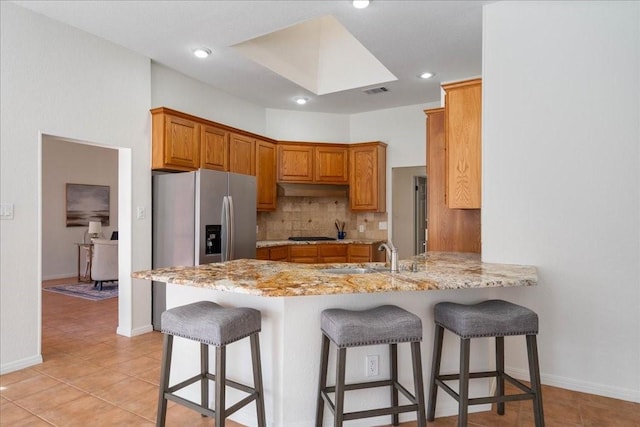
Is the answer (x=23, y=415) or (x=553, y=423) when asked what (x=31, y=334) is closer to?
(x=23, y=415)

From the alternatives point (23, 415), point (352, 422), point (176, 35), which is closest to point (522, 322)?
point (352, 422)

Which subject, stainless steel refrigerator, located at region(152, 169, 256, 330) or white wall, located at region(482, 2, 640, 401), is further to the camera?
stainless steel refrigerator, located at region(152, 169, 256, 330)

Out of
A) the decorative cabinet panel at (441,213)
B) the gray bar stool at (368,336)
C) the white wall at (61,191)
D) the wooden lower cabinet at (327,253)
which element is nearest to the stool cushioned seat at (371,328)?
the gray bar stool at (368,336)

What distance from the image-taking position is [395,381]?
2.08 metres

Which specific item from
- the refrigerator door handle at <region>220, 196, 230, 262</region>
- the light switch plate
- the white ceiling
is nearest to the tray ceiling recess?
the white ceiling

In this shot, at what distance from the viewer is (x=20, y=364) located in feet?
9.53

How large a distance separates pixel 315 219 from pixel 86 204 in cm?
472

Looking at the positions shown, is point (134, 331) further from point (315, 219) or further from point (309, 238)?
point (315, 219)

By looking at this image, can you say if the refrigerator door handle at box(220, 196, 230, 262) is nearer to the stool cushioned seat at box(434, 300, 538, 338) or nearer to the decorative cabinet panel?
the decorative cabinet panel

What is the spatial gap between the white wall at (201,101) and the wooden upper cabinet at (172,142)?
31 centimetres

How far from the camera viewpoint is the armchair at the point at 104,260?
19.1ft

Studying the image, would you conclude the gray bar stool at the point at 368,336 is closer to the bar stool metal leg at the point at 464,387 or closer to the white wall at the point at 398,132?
the bar stool metal leg at the point at 464,387

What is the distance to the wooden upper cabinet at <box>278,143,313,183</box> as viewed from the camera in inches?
216

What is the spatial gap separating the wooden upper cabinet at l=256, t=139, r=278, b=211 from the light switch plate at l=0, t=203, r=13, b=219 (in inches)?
105
